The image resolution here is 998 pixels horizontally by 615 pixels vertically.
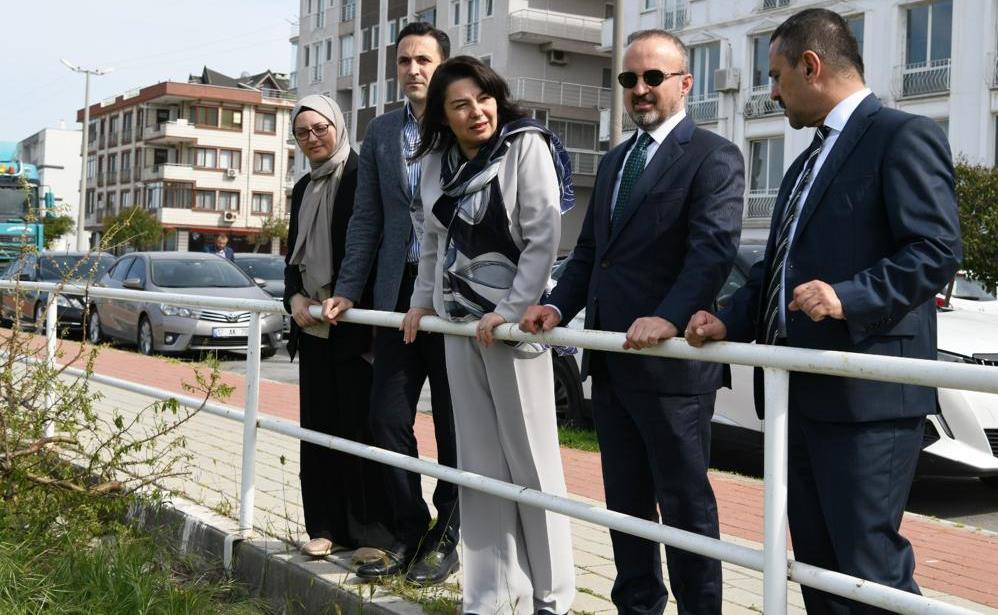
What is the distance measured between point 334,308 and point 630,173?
55.6 inches

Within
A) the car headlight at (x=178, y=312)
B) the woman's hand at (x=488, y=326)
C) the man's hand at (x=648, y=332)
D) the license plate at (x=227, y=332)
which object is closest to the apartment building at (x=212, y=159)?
the car headlight at (x=178, y=312)

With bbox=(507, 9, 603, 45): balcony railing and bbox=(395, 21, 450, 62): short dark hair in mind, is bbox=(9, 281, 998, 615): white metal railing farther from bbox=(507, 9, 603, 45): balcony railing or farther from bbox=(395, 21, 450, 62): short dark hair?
bbox=(507, 9, 603, 45): balcony railing

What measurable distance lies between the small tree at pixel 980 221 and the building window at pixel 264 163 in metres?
69.2

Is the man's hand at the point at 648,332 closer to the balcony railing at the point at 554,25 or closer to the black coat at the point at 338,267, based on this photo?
the black coat at the point at 338,267

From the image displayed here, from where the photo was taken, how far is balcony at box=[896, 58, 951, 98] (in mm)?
32062

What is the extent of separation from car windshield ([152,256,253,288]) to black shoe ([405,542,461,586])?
44.5ft

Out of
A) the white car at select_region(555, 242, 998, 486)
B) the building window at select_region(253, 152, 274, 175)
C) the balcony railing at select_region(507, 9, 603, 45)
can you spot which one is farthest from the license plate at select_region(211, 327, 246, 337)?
the building window at select_region(253, 152, 274, 175)

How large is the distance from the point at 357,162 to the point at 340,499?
135cm

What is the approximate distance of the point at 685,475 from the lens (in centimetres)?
367

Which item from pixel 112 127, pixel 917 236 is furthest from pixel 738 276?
pixel 112 127

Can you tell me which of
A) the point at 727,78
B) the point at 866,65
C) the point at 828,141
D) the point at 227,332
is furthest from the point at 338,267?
the point at 727,78

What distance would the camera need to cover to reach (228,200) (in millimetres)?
89562

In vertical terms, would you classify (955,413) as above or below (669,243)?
below

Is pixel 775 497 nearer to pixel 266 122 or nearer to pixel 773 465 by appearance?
pixel 773 465
